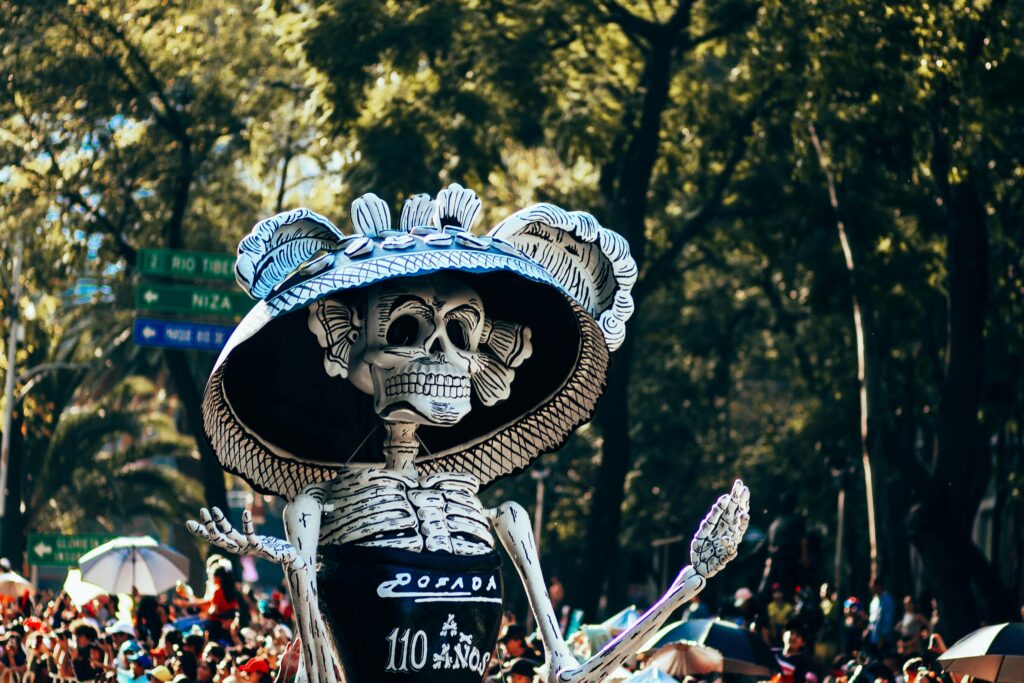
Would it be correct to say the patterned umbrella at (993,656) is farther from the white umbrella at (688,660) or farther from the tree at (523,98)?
the tree at (523,98)

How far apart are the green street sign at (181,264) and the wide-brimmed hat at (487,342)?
525 inches

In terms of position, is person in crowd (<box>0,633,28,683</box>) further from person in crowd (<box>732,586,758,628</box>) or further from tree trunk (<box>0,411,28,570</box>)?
tree trunk (<box>0,411,28,570</box>)

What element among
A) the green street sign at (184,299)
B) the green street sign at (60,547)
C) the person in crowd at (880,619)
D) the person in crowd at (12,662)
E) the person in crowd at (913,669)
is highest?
the green street sign at (184,299)

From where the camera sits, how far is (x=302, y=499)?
6.31 metres

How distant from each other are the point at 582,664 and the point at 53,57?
1566cm

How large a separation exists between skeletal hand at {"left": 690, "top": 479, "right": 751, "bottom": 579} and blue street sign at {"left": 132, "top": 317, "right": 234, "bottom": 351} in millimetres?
14667

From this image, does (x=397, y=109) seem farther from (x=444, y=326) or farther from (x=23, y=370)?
(x=444, y=326)

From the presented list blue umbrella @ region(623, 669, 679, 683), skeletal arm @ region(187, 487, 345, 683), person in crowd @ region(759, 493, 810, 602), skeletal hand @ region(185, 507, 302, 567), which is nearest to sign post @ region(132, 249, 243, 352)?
person in crowd @ region(759, 493, 810, 602)

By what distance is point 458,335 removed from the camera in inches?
262

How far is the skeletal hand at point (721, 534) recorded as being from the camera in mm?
6133

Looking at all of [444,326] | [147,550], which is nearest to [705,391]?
[147,550]

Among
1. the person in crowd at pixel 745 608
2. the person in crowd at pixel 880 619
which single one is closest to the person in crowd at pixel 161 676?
the person in crowd at pixel 745 608

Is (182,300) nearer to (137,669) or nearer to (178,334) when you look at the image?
(178,334)

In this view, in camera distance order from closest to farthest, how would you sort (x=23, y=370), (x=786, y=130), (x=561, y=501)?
1. (x=786, y=130)
2. (x=23, y=370)
3. (x=561, y=501)
